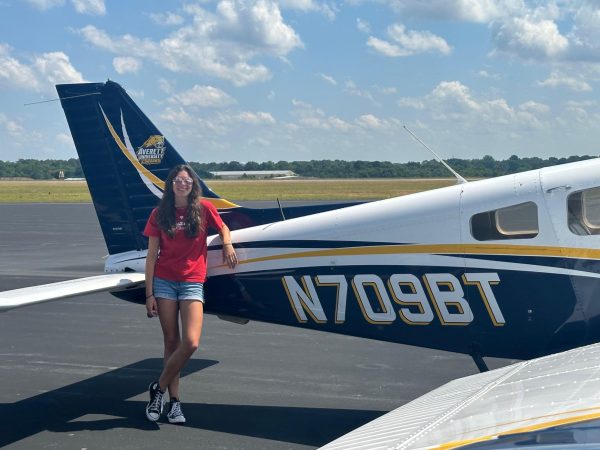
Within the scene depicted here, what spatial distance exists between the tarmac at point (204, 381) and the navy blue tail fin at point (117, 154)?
4.66 ft

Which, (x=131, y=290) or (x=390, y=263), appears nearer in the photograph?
(x=390, y=263)

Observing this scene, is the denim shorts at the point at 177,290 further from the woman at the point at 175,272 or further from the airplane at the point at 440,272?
the airplane at the point at 440,272

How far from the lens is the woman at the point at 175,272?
6.05 metres

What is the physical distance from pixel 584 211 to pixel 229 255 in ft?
8.76

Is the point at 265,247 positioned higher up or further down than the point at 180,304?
higher up

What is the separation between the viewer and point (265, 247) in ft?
20.8

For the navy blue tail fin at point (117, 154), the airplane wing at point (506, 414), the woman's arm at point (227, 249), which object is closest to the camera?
the airplane wing at point (506, 414)

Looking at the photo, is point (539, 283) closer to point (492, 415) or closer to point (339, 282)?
point (339, 282)

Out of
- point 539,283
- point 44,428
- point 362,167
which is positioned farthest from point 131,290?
point 362,167

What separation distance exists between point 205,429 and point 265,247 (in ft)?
4.83

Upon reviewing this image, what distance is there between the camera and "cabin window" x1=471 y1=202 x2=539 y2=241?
5.52 metres

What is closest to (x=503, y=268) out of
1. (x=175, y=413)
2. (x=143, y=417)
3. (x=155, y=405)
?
(x=175, y=413)

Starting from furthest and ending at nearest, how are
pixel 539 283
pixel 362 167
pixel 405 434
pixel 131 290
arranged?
pixel 362 167 < pixel 131 290 < pixel 539 283 < pixel 405 434

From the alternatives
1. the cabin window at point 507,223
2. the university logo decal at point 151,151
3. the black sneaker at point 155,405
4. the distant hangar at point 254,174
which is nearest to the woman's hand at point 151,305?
the black sneaker at point 155,405
